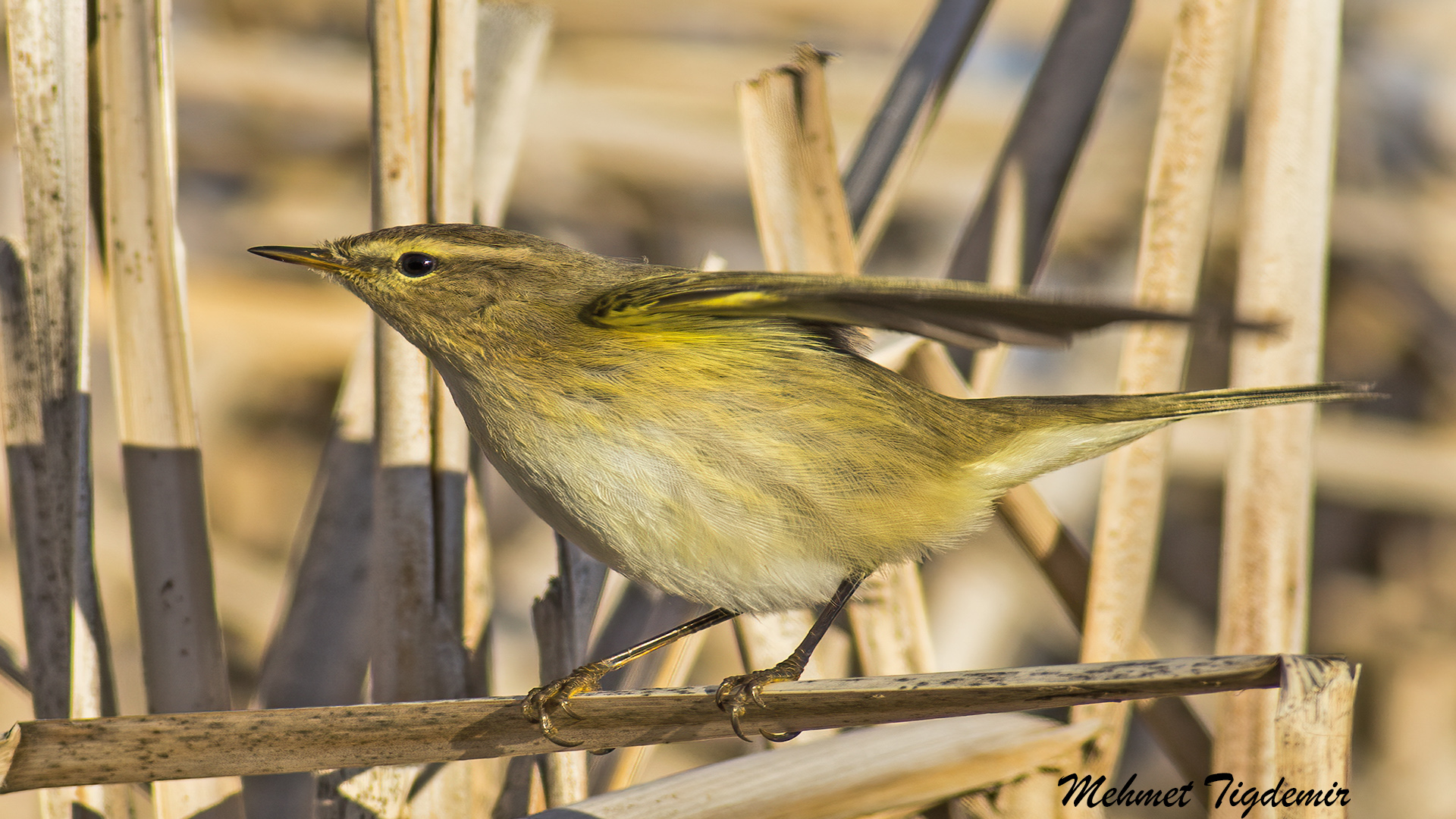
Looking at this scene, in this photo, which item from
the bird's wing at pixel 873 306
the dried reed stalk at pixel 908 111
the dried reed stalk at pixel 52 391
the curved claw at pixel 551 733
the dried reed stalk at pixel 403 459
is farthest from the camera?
the dried reed stalk at pixel 908 111

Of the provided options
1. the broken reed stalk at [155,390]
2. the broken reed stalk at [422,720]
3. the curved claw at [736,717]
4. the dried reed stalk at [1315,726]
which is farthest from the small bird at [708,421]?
the dried reed stalk at [1315,726]

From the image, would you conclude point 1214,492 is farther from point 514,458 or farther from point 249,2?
point 249,2

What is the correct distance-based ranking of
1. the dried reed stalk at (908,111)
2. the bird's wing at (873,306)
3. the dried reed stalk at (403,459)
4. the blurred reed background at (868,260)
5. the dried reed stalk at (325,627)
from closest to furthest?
1. the bird's wing at (873,306)
2. the dried reed stalk at (403,459)
3. the dried reed stalk at (325,627)
4. the dried reed stalk at (908,111)
5. the blurred reed background at (868,260)

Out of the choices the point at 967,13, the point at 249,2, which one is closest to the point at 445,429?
the point at 967,13

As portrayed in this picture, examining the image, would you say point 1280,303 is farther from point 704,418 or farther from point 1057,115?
point 704,418

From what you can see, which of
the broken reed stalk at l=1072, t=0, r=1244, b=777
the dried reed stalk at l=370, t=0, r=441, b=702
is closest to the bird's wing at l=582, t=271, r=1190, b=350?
the dried reed stalk at l=370, t=0, r=441, b=702

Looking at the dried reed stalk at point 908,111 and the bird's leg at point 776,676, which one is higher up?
the dried reed stalk at point 908,111

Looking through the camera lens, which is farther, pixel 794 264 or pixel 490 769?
pixel 794 264

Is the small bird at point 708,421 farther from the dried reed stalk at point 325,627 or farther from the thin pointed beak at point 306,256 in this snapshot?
the dried reed stalk at point 325,627
